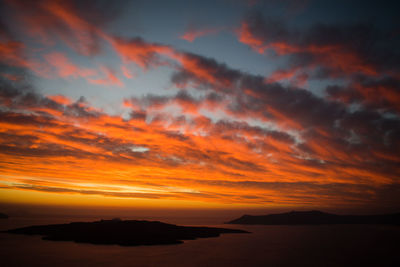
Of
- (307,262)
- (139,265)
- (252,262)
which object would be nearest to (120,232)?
(139,265)

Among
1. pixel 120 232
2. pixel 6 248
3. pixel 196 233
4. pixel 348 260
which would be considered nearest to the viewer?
pixel 348 260

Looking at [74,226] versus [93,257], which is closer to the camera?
[93,257]

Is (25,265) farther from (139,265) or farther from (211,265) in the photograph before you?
(211,265)

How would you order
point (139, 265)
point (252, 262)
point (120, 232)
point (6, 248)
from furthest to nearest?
point (120, 232) < point (6, 248) < point (252, 262) < point (139, 265)

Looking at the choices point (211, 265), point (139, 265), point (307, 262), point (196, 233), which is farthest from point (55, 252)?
point (196, 233)

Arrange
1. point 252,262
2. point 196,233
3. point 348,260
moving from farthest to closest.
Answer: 1. point 196,233
2. point 348,260
3. point 252,262

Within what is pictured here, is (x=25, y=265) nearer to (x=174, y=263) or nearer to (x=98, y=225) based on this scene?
(x=174, y=263)
